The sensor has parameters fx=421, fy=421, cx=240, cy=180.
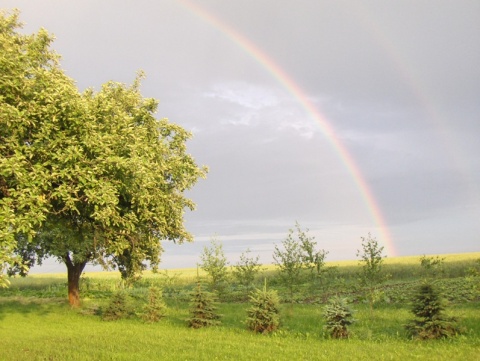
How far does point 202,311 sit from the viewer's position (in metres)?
24.7

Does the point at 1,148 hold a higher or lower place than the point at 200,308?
higher

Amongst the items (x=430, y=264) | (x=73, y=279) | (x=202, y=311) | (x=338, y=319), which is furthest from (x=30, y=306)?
(x=430, y=264)

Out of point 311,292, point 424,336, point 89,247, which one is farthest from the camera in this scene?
point 311,292

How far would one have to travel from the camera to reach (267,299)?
22766 mm

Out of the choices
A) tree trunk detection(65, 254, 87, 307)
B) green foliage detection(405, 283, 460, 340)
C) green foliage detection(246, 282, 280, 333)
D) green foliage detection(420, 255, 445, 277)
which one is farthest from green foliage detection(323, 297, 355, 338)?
tree trunk detection(65, 254, 87, 307)

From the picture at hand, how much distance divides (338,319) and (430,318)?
13.4ft

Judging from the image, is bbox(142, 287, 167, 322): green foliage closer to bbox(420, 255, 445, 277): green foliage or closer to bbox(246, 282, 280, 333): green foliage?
bbox(246, 282, 280, 333): green foliage

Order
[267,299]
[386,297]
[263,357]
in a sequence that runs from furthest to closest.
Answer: [386,297] < [267,299] < [263,357]

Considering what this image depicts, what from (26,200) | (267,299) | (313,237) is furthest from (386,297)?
(26,200)

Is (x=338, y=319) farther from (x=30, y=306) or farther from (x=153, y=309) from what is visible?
(x=30, y=306)

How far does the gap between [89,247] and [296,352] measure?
2149cm

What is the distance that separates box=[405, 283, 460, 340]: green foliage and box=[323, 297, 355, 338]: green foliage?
8.78 feet

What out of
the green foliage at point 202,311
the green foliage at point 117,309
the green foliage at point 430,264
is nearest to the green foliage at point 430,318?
the green foliage at point 202,311

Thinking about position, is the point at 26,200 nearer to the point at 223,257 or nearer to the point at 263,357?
the point at 263,357
